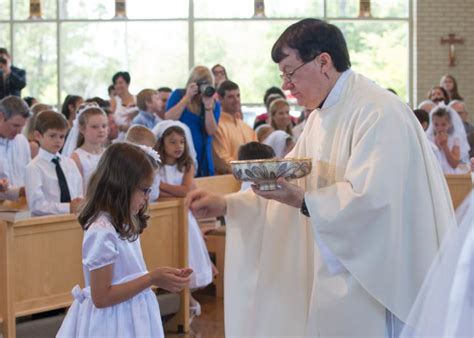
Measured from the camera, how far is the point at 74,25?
61.5 ft

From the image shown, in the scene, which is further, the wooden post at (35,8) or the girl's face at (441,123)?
the wooden post at (35,8)

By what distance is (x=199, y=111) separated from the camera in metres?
10.1

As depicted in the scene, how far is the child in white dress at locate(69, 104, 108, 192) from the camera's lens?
7660mm

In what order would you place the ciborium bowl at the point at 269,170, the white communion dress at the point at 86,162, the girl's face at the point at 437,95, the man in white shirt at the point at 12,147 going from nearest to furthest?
the ciborium bowl at the point at 269,170
the man in white shirt at the point at 12,147
the white communion dress at the point at 86,162
the girl's face at the point at 437,95

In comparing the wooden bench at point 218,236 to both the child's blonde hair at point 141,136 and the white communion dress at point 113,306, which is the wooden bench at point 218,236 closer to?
the child's blonde hair at point 141,136

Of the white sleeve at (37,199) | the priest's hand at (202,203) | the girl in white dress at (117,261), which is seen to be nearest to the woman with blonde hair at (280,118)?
the white sleeve at (37,199)

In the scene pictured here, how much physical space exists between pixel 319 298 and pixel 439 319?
1607 millimetres

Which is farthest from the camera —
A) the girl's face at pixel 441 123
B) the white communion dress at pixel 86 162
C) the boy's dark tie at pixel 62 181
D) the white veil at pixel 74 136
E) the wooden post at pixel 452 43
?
the wooden post at pixel 452 43

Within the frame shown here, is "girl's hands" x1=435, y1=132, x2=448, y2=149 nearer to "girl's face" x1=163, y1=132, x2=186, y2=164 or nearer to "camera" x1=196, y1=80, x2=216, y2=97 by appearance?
"camera" x1=196, y1=80, x2=216, y2=97

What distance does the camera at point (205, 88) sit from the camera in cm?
977

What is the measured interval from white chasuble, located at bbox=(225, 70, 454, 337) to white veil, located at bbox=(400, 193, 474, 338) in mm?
1151

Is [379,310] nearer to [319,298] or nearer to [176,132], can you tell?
[319,298]

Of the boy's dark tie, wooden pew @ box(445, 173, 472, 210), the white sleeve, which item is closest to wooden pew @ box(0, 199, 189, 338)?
the white sleeve

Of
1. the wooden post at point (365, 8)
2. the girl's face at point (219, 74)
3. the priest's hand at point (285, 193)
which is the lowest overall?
the priest's hand at point (285, 193)
